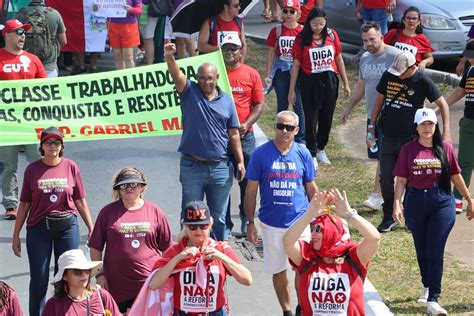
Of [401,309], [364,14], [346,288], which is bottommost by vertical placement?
[401,309]

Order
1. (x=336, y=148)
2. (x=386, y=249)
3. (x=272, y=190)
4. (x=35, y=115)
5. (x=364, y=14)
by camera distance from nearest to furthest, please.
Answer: (x=272, y=190)
(x=386, y=249)
(x=35, y=115)
(x=336, y=148)
(x=364, y=14)

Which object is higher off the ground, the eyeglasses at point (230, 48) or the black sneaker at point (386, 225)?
the eyeglasses at point (230, 48)

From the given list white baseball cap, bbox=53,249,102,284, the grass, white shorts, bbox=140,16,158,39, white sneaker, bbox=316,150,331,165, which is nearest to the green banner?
the grass

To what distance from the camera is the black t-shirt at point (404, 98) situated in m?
12.0

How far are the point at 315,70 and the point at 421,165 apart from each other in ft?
14.3

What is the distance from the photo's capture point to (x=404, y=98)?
39.7 feet

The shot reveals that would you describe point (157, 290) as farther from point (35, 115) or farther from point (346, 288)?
point (35, 115)

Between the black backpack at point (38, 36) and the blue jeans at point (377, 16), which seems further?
the blue jeans at point (377, 16)

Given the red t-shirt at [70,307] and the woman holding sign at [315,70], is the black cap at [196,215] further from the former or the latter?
the woman holding sign at [315,70]

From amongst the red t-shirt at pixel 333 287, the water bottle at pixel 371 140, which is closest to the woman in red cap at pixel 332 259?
the red t-shirt at pixel 333 287

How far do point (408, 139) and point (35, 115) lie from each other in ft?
13.8

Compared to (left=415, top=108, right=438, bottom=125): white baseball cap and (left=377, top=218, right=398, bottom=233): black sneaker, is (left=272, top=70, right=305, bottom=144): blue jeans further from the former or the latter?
(left=415, top=108, right=438, bottom=125): white baseball cap

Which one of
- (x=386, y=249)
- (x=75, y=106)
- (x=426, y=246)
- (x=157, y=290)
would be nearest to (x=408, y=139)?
(x=386, y=249)

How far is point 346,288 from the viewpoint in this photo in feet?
25.8
